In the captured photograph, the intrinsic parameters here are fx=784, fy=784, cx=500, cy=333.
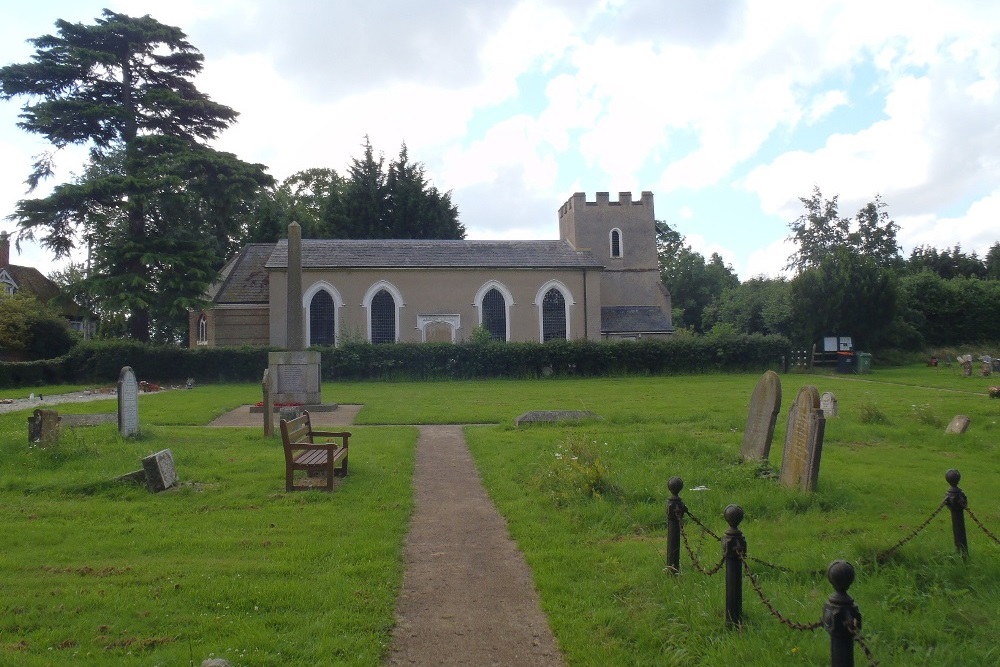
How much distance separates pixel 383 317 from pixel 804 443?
34.4m

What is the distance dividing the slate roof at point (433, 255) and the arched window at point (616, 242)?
6.55 metres

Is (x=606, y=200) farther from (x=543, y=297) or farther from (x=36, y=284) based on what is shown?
(x=36, y=284)

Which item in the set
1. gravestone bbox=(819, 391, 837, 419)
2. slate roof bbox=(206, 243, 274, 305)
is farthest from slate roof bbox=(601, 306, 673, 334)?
gravestone bbox=(819, 391, 837, 419)

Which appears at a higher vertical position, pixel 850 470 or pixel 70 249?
pixel 70 249

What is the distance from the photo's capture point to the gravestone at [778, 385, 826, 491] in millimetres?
8875

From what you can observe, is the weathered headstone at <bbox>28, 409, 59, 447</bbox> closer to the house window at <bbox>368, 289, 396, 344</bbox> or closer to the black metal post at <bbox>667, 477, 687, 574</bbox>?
the black metal post at <bbox>667, 477, 687, 574</bbox>

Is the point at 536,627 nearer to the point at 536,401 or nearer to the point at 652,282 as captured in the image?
the point at 536,401

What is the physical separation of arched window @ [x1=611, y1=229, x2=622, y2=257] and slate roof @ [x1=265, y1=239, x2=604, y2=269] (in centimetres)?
655

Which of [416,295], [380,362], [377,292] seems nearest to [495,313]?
[416,295]

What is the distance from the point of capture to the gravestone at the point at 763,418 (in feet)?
34.5

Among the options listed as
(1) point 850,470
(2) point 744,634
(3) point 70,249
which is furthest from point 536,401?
(3) point 70,249

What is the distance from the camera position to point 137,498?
9.55m

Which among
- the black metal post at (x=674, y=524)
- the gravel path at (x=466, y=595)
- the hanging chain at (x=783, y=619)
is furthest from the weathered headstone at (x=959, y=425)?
the hanging chain at (x=783, y=619)

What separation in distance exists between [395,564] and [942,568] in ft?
14.4
